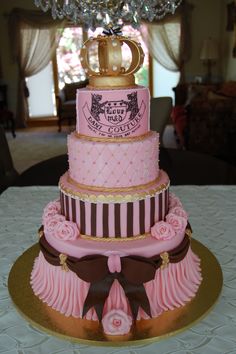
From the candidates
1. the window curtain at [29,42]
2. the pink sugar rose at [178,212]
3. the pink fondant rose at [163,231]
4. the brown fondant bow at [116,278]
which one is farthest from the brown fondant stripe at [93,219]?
the window curtain at [29,42]

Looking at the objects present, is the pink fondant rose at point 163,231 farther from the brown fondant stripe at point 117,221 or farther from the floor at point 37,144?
the floor at point 37,144

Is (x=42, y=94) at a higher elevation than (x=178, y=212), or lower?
lower

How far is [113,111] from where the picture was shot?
1.29m

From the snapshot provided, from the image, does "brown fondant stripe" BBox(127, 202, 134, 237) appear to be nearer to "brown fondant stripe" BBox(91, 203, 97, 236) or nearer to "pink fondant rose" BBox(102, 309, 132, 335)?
"brown fondant stripe" BBox(91, 203, 97, 236)

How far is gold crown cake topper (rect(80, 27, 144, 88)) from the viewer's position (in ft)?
4.23

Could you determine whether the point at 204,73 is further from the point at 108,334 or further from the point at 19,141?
the point at 108,334

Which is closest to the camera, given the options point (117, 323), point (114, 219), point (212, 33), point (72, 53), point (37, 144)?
point (117, 323)

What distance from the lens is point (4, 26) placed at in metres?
8.95

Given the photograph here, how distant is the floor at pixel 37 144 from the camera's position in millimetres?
6637

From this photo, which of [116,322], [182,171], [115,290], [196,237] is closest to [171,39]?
[182,171]

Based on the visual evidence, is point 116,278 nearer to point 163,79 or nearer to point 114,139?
point 114,139

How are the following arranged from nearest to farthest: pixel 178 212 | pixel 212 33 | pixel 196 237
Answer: pixel 178 212
pixel 196 237
pixel 212 33

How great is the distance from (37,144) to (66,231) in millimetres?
6634

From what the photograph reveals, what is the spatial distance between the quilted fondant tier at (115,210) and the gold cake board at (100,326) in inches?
12.1
